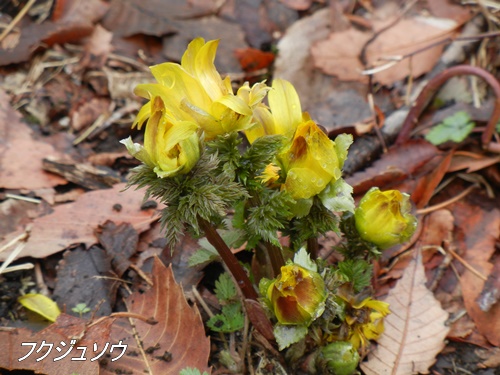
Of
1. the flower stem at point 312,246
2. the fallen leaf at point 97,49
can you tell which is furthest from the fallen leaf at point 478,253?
the fallen leaf at point 97,49

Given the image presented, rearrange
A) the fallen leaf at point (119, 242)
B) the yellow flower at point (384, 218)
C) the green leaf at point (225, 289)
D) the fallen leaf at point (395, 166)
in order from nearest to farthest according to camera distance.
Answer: the yellow flower at point (384, 218), the green leaf at point (225, 289), the fallen leaf at point (119, 242), the fallen leaf at point (395, 166)

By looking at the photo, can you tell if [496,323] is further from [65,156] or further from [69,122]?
[69,122]

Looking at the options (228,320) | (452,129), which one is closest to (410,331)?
(228,320)

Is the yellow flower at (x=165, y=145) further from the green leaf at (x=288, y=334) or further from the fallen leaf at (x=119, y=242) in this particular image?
the fallen leaf at (x=119, y=242)

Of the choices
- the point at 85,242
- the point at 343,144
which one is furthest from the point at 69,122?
the point at 343,144

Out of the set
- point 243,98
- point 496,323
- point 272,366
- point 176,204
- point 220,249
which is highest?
point 243,98
